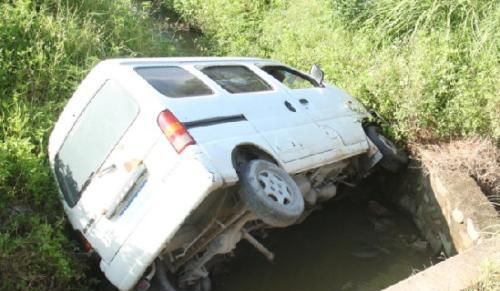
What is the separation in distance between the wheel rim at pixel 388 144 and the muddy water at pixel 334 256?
0.79 m

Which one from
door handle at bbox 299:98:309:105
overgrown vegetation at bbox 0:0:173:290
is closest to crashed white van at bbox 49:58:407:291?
door handle at bbox 299:98:309:105

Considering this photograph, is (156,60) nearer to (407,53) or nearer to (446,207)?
(446,207)

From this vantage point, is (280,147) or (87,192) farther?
(280,147)

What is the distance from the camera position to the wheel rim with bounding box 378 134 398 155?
21.4ft

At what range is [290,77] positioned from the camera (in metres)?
6.62

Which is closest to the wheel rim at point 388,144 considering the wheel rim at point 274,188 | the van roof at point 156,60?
the van roof at point 156,60

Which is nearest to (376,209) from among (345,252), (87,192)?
(345,252)

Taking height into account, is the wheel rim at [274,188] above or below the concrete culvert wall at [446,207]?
above

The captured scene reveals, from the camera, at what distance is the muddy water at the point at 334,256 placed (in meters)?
5.72

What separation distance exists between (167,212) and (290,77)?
294cm

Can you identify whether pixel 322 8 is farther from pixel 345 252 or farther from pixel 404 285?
pixel 404 285

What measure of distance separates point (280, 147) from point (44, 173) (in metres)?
2.25

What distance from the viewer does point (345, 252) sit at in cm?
619

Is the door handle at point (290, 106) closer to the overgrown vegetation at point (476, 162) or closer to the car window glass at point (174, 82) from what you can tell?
the car window glass at point (174, 82)
